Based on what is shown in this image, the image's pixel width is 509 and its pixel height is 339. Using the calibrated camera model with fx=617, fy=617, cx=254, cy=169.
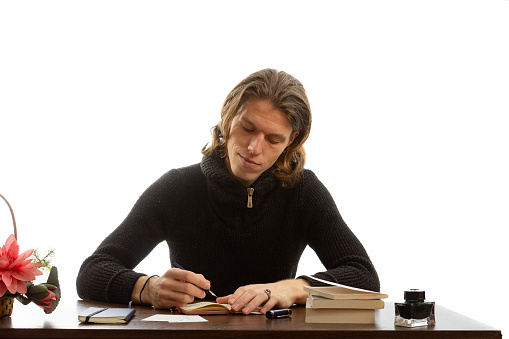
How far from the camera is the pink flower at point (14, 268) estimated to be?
1.47 m

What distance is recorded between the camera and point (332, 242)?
7.04 ft

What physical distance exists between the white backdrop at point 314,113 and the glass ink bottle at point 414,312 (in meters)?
1.96

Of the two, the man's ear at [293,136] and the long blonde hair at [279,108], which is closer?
the long blonde hair at [279,108]

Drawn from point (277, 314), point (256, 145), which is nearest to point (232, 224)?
point (256, 145)

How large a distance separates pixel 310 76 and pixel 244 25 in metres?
0.47

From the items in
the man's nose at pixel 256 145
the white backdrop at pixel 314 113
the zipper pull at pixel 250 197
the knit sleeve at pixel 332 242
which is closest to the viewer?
the knit sleeve at pixel 332 242

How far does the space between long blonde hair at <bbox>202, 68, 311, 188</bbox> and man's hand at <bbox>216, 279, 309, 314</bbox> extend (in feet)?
1.91

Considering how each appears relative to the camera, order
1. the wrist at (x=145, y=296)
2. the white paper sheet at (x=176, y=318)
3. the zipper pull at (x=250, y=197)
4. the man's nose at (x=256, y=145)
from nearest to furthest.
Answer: the white paper sheet at (x=176, y=318)
the wrist at (x=145, y=296)
the man's nose at (x=256, y=145)
the zipper pull at (x=250, y=197)

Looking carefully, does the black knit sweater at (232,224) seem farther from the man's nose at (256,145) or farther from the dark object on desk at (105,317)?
the dark object on desk at (105,317)

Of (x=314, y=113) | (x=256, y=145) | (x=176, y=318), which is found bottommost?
(x=176, y=318)

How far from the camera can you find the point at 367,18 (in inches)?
139

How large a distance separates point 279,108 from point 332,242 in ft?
1.64

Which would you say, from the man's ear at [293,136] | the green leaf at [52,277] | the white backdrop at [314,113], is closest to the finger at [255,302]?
the green leaf at [52,277]

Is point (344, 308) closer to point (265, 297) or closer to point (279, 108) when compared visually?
point (265, 297)
